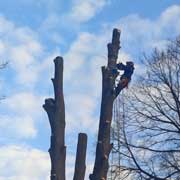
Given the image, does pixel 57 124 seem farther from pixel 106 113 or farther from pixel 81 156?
pixel 106 113

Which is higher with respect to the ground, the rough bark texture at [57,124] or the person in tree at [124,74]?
the person in tree at [124,74]

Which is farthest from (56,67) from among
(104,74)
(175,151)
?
(175,151)

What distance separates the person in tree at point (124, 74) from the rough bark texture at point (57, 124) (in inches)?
41.4

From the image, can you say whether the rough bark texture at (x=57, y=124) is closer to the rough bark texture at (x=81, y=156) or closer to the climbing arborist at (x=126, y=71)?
the rough bark texture at (x=81, y=156)

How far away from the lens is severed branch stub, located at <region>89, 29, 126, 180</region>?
9062mm

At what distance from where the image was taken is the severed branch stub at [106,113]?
9.06 m

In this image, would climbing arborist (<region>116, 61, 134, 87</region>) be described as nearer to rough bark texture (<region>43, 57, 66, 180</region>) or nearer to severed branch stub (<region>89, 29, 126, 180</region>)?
severed branch stub (<region>89, 29, 126, 180</region>)

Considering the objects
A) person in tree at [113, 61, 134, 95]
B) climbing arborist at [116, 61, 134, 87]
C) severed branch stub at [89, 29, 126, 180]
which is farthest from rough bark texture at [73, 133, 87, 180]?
climbing arborist at [116, 61, 134, 87]

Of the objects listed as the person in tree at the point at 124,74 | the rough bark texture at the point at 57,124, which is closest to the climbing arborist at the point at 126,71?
the person in tree at the point at 124,74

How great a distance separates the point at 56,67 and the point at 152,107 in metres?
10.8

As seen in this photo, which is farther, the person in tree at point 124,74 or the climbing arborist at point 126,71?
the climbing arborist at point 126,71

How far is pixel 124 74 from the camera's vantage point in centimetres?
1027

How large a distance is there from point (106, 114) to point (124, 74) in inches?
50.2

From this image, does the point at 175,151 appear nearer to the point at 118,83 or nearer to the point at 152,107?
the point at 152,107
